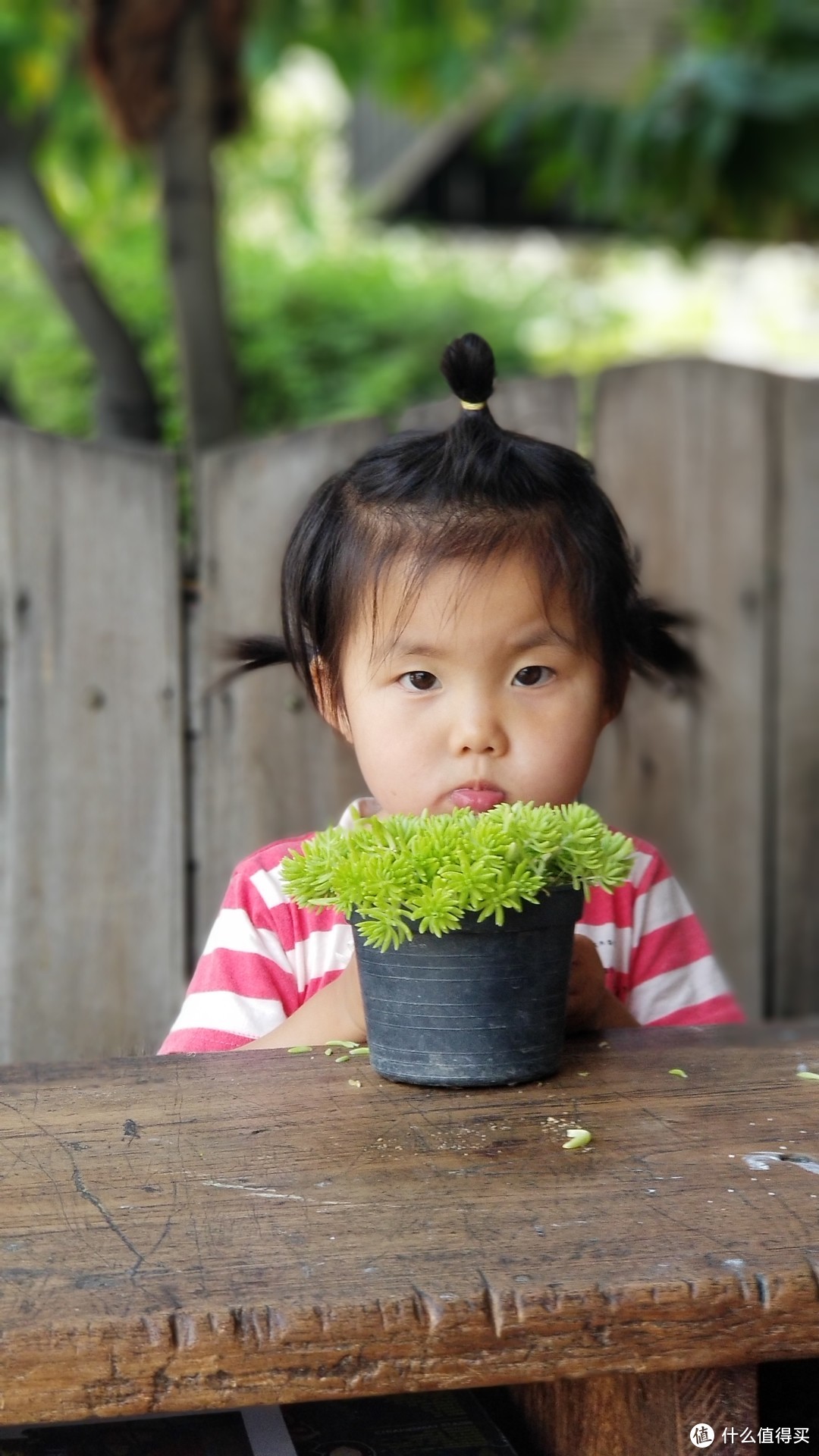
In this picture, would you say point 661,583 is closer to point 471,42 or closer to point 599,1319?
point 599,1319

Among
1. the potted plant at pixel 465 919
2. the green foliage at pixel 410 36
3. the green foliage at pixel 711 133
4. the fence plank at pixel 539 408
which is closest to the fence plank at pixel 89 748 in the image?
the fence plank at pixel 539 408

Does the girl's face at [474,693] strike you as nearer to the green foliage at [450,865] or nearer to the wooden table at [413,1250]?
the green foliage at [450,865]

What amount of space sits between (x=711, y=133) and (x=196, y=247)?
1400 mm

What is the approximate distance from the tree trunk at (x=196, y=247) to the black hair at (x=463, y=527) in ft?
7.34

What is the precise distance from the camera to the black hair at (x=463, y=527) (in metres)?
1.59

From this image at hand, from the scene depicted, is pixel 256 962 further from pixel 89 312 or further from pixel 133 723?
pixel 89 312

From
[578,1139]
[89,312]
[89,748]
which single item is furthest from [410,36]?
[578,1139]

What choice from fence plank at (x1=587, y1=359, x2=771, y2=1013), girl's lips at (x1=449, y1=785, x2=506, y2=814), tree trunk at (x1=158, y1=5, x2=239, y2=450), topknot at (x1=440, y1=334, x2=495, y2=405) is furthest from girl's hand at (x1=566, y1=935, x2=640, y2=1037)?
tree trunk at (x1=158, y1=5, x2=239, y2=450)

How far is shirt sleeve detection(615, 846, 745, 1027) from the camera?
6.15 ft

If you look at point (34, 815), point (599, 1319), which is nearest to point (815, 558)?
point (34, 815)

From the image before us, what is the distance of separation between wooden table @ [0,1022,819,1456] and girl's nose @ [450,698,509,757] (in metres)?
0.35

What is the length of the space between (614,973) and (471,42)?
385 cm

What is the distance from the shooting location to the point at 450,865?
122 centimetres

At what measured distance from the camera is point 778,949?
314 centimetres
